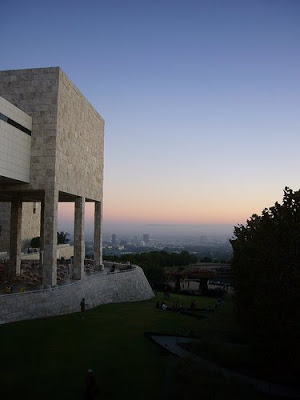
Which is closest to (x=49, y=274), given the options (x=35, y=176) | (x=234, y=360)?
(x=35, y=176)

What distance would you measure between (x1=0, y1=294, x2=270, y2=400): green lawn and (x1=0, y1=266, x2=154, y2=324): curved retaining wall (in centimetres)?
197

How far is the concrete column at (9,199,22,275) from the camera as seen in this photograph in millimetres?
44125

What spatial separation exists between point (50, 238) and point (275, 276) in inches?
824

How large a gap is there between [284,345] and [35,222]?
6809 cm

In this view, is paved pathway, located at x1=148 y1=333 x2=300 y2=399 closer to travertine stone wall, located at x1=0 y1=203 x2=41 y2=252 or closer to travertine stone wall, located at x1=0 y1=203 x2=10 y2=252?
travertine stone wall, located at x1=0 y1=203 x2=10 y2=252

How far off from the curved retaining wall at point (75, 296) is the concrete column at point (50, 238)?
1.62 metres

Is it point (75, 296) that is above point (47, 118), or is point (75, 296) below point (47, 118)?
below

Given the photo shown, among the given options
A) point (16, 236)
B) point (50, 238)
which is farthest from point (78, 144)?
point (16, 236)

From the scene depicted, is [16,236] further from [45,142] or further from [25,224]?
[25,224]

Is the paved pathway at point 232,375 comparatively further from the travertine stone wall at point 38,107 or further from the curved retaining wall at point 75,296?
Answer: the travertine stone wall at point 38,107

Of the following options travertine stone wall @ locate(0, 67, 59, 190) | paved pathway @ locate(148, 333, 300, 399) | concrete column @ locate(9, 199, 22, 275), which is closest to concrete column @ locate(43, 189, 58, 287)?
travertine stone wall @ locate(0, 67, 59, 190)

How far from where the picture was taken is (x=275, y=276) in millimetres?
19797

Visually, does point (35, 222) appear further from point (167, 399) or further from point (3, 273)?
point (167, 399)

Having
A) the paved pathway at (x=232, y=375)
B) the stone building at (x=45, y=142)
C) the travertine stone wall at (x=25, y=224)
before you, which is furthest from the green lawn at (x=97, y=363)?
the travertine stone wall at (x=25, y=224)
